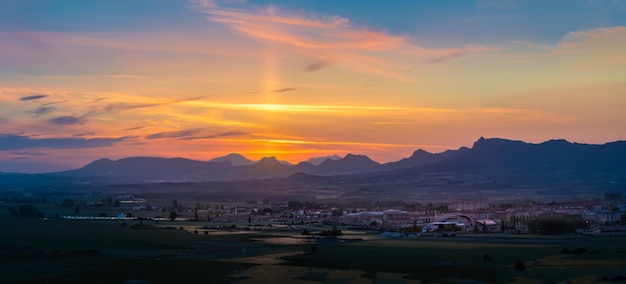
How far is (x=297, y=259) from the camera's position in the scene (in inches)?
2206

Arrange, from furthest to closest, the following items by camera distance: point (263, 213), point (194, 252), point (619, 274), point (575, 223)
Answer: point (263, 213)
point (575, 223)
point (194, 252)
point (619, 274)

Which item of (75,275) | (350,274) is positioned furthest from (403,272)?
(75,275)

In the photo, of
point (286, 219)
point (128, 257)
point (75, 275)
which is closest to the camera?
point (75, 275)

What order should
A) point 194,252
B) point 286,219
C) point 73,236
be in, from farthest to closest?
point 286,219, point 73,236, point 194,252

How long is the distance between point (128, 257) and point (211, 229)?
Answer: 38.6m

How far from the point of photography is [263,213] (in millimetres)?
149375

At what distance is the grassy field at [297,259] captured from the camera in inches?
1762

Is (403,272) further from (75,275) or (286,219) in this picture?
(286,219)

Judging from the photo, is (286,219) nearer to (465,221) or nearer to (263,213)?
(263,213)

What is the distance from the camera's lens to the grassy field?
44750 millimetres

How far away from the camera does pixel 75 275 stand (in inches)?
1833

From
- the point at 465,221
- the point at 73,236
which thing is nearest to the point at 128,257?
the point at 73,236

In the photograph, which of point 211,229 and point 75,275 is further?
point 211,229

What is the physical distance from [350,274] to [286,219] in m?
83.4
